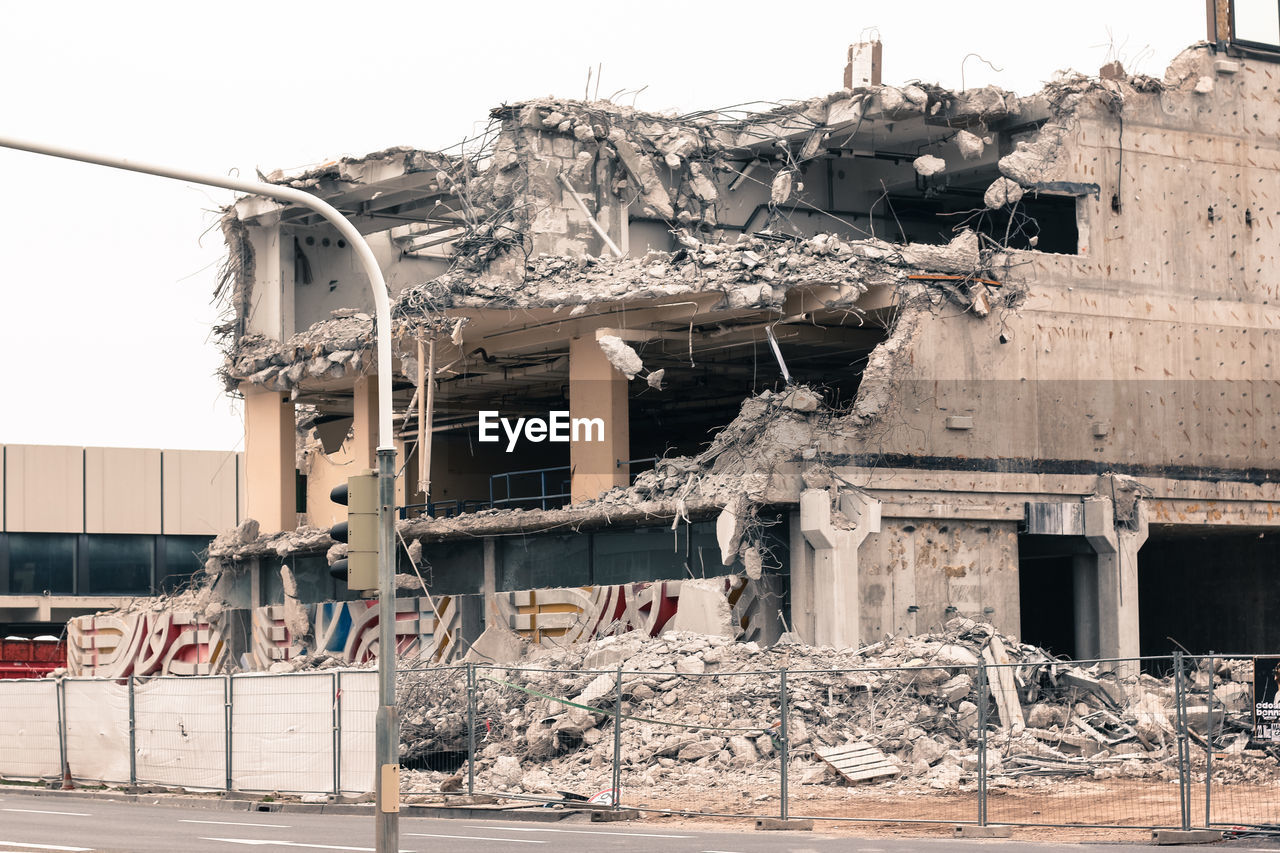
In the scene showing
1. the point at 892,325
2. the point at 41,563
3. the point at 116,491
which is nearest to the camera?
the point at 892,325

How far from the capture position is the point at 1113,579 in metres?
32.7

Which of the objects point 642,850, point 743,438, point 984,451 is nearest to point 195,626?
point 743,438

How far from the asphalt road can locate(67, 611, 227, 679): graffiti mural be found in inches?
668

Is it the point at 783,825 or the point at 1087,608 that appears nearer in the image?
the point at 783,825

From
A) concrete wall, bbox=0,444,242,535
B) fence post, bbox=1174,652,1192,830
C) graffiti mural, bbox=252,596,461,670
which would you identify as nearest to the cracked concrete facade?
graffiti mural, bbox=252,596,461,670

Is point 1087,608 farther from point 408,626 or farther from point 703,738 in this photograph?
point 408,626

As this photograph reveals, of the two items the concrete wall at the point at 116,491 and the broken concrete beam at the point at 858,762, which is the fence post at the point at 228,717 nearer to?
the broken concrete beam at the point at 858,762

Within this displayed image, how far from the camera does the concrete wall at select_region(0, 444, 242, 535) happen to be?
63969mm

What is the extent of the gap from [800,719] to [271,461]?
18.8 meters

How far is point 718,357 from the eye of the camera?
38.2 meters

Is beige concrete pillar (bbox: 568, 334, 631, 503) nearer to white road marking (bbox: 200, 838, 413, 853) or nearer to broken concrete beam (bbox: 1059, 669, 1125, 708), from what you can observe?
broken concrete beam (bbox: 1059, 669, 1125, 708)

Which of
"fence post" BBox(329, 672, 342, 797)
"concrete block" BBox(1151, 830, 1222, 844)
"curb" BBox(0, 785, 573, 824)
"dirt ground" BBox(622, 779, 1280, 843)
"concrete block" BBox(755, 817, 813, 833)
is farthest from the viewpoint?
"fence post" BBox(329, 672, 342, 797)

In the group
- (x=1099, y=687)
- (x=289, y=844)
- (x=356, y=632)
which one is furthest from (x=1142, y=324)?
(x=289, y=844)

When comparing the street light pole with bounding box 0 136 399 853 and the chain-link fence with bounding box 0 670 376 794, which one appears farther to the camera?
the chain-link fence with bounding box 0 670 376 794
